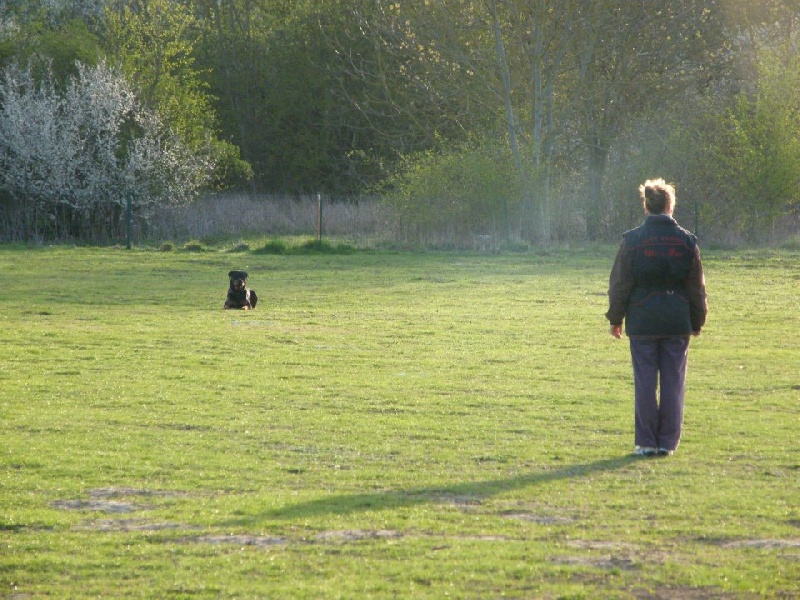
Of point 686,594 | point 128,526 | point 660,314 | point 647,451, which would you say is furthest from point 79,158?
point 686,594

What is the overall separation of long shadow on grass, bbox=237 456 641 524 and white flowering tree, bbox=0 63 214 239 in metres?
34.9

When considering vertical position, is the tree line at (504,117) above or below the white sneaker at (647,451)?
above

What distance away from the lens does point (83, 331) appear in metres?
16.7

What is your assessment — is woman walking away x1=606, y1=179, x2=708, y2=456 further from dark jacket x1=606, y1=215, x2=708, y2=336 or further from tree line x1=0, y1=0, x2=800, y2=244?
tree line x1=0, y1=0, x2=800, y2=244

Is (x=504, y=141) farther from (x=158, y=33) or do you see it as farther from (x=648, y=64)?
(x=158, y=33)

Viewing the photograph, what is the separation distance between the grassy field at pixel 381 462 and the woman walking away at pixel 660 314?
35 cm

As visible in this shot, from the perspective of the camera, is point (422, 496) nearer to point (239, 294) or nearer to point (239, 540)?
point (239, 540)

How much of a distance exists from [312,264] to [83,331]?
580 inches

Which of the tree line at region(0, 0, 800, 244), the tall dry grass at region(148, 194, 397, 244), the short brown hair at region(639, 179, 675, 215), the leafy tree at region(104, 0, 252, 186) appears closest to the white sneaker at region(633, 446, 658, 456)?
the short brown hair at region(639, 179, 675, 215)

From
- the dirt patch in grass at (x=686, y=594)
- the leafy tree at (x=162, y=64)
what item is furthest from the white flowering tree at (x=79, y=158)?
the dirt patch in grass at (x=686, y=594)

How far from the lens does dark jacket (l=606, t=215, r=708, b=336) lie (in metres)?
8.77

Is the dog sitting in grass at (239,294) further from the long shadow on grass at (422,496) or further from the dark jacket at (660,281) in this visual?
the long shadow on grass at (422,496)

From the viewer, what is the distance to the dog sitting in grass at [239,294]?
19.6m

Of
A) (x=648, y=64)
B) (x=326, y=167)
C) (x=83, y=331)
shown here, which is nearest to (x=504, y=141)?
(x=648, y=64)
